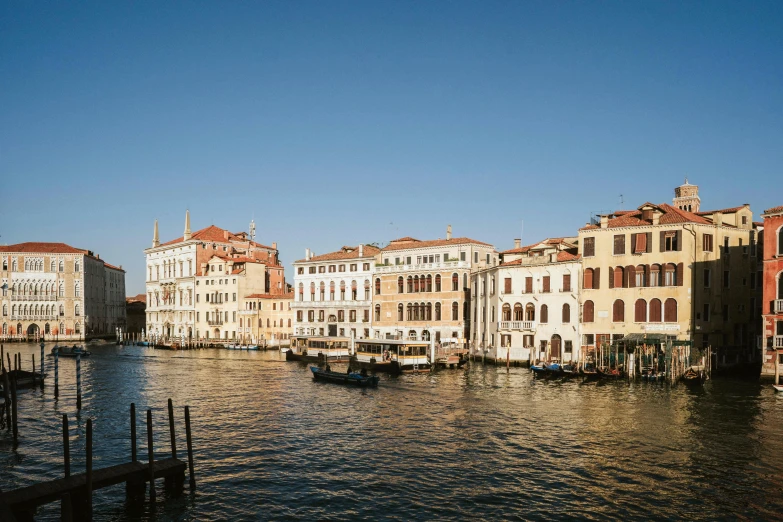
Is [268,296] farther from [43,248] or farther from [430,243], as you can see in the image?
[43,248]

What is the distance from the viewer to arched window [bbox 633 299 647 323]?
149 ft

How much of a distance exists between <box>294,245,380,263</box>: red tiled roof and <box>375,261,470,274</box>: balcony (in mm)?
3620

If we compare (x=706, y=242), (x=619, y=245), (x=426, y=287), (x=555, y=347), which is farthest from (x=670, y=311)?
(x=426, y=287)

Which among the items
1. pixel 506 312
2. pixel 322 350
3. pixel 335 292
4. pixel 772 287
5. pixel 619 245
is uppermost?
pixel 619 245

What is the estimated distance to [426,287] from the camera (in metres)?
63.4

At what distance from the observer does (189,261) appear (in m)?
91.6

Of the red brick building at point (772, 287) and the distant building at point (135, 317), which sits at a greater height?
the red brick building at point (772, 287)

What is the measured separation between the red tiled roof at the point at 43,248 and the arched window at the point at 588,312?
250 feet

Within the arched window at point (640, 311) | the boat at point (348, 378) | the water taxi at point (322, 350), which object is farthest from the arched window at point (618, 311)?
the water taxi at point (322, 350)

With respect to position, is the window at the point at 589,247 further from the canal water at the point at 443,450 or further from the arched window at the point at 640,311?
the canal water at the point at 443,450

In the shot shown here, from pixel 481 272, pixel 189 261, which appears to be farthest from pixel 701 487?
pixel 189 261

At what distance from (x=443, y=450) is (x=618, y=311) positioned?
27.9 m

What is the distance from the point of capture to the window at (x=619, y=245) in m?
46.7

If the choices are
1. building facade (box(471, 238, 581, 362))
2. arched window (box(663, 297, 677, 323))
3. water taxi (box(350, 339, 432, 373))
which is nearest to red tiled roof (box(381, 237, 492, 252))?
building facade (box(471, 238, 581, 362))
